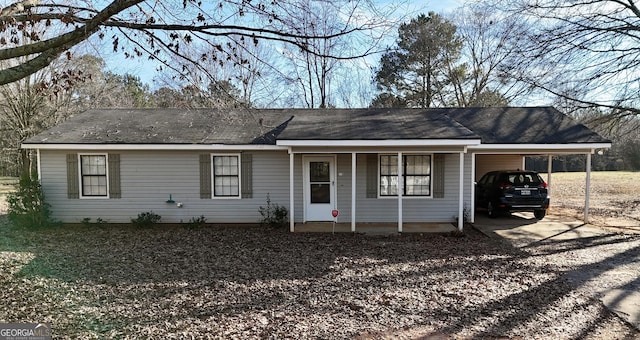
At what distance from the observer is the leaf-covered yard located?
4125 mm

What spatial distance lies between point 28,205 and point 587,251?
44.8 ft

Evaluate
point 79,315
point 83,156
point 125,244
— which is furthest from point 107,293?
point 83,156

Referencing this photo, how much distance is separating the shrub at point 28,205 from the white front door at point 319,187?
23.8 feet

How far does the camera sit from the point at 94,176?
415 inches

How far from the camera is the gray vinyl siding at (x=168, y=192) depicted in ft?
34.3

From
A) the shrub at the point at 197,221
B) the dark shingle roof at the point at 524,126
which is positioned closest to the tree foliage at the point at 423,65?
the dark shingle roof at the point at 524,126

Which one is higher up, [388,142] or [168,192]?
[388,142]

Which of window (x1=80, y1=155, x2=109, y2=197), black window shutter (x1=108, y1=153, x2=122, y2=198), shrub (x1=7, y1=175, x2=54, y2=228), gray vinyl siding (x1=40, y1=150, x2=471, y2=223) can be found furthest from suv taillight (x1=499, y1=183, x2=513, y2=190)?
shrub (x1=7, y1=175, x2=54, y2=228)

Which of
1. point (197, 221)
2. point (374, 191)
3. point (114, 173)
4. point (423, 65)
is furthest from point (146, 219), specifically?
point (423, 65)

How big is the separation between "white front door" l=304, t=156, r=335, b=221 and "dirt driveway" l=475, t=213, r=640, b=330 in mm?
4188

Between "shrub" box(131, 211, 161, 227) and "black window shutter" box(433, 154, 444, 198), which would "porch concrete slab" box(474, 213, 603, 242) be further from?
"shrub" box(131, 211, 161, 227)

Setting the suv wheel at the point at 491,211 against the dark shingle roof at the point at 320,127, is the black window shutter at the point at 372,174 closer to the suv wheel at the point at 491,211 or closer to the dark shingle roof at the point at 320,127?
the dark shingle roof at the point at 320,127

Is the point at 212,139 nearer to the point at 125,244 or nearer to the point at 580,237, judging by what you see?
the point at 125,244

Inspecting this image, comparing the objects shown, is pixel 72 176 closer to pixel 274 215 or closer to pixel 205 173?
pixel 205 173
